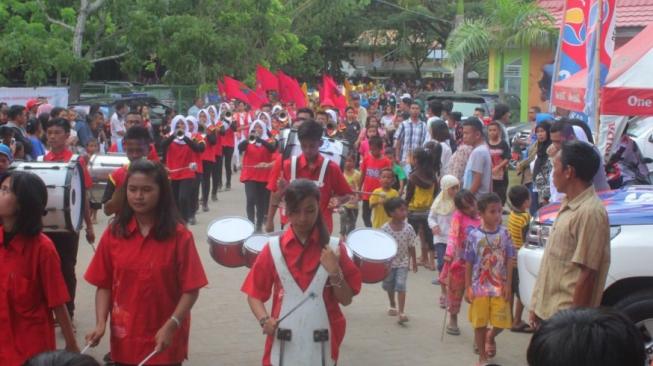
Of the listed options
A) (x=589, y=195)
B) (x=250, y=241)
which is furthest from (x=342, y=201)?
(x=589, y=195)

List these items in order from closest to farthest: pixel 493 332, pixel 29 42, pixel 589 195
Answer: pixel 589 195 < pixel 493 332 < pixel 29 42

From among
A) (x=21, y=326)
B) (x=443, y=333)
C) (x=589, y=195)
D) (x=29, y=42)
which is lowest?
(x=443, y=333)

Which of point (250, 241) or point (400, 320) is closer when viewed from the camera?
point (250, 241)

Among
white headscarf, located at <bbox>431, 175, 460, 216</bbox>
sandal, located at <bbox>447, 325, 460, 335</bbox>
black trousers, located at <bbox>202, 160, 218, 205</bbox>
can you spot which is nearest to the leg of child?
sandal, located at <bbox>447, 325, 460, 335</bbox>

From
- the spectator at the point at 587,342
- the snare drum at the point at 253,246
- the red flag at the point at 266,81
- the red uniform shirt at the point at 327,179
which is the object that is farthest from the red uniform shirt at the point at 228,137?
the spectator at the point at 587,342

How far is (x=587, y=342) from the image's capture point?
230 centimetres

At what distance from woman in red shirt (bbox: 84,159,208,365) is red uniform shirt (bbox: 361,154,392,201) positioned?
671 cm

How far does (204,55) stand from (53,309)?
23416 millimetres

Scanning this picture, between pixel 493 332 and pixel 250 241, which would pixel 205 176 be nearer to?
pixel 493 332

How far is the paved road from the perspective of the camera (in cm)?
729

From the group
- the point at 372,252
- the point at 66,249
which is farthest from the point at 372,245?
the point at 66,249

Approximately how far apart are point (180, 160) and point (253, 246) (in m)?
7.58

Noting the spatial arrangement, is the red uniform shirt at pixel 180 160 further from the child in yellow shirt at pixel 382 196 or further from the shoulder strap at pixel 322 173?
the shoulder strap at pixel 322 173

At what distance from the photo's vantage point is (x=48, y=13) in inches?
1102
